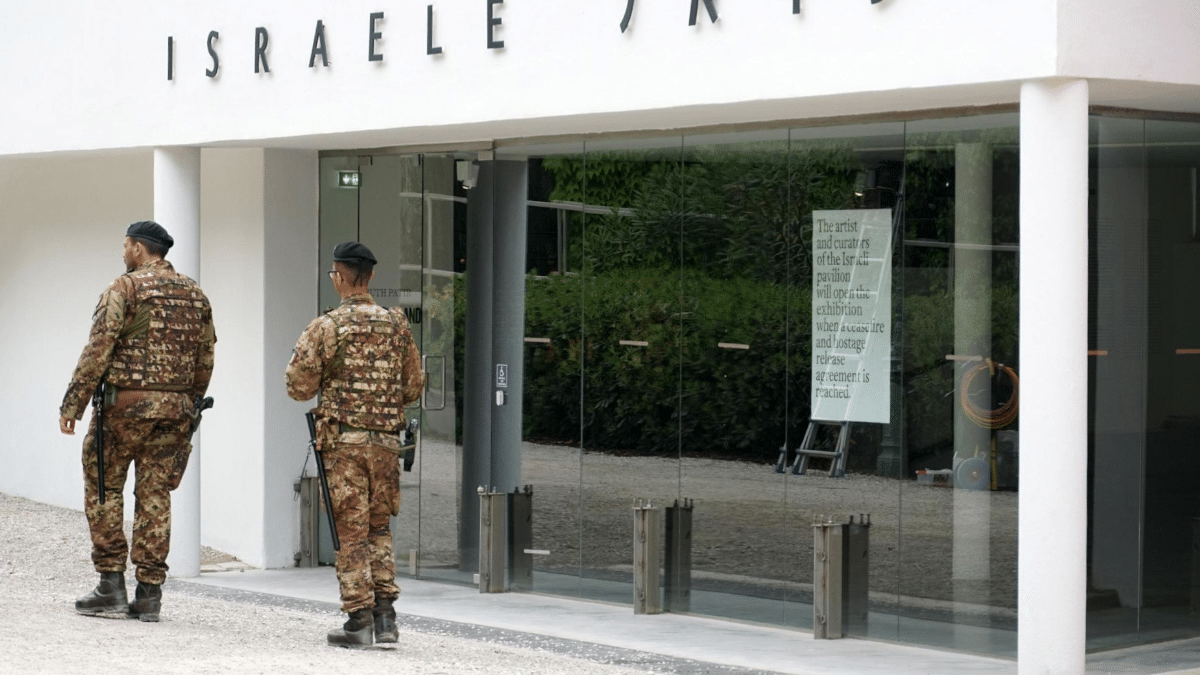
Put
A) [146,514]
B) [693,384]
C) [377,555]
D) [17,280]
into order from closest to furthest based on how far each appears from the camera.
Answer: [377,555], [146,514], [693,384], [17,280]

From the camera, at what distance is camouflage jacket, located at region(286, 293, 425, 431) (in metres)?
8.54

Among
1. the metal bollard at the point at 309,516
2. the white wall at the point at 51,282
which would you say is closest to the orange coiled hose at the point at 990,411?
the metal bollard at the point at 309,516

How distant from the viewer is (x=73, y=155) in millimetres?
13562

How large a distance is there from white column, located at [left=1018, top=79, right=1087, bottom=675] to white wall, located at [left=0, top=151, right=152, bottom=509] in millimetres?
8083

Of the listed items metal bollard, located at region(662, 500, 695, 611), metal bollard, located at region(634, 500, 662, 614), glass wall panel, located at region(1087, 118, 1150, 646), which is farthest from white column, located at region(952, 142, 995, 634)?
metal bollard, located at region(634, 500, 662, 614)

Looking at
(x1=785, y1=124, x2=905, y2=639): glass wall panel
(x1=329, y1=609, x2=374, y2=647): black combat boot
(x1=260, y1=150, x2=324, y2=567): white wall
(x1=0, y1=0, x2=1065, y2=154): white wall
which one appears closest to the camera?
(x1=0, y1=0, x2=1065, y2=154): white wall

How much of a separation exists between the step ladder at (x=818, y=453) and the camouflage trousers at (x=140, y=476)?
3362 millimetres

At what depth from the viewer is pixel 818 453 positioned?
992 centimetres

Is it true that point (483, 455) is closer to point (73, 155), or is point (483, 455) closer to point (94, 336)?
point (94, 336)

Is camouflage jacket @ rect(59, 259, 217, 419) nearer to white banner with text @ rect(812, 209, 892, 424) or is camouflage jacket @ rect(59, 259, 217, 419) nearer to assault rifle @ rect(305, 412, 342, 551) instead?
assault rifle @ rect(305, 412, 342, 551)

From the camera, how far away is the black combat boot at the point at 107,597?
9367mm

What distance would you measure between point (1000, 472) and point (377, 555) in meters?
3.22

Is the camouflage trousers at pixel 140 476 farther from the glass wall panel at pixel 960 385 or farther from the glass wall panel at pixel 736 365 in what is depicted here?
the glass wall panel at pixel 960 385

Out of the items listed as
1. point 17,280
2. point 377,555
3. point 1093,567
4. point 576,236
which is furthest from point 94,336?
point 17,280
